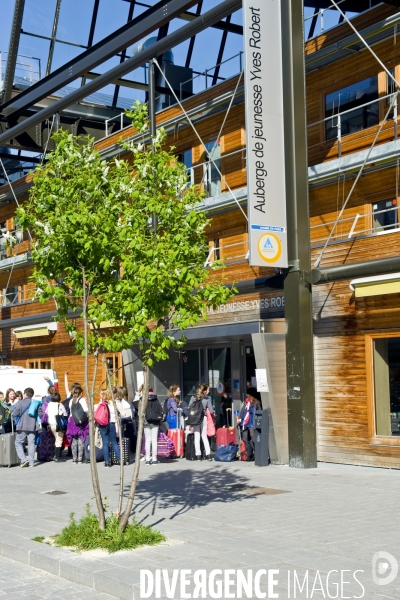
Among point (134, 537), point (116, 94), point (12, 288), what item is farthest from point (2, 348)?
point (134, 537)

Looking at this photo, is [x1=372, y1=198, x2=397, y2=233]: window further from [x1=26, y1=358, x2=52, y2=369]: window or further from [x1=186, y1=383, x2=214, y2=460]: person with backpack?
[x1=26, y1=358, x2=52, y2=369]: window

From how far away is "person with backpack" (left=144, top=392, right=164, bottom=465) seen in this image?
706 inches

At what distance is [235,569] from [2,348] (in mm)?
25692

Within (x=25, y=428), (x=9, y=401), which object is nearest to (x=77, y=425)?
(x=25, y=428)

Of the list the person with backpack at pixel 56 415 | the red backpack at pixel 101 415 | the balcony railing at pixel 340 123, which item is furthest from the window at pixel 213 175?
the red backpack at pixel 101 415

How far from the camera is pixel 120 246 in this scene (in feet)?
31.6

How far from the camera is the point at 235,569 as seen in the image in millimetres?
7852

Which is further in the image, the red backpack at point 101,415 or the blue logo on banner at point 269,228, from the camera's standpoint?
the red backpack at point 101,415

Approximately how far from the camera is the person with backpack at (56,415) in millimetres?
19828

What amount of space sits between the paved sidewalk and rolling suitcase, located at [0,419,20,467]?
4.85ft

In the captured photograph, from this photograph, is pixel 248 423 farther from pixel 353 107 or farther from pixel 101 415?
pixel 353 107

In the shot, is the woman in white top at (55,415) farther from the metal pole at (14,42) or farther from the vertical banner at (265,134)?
the metal pole at (14,42)

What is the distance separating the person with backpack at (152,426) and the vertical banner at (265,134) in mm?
4112

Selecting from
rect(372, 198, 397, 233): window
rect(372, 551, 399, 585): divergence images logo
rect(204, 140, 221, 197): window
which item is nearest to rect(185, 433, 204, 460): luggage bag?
rect(372, 198, 397, 233): window
